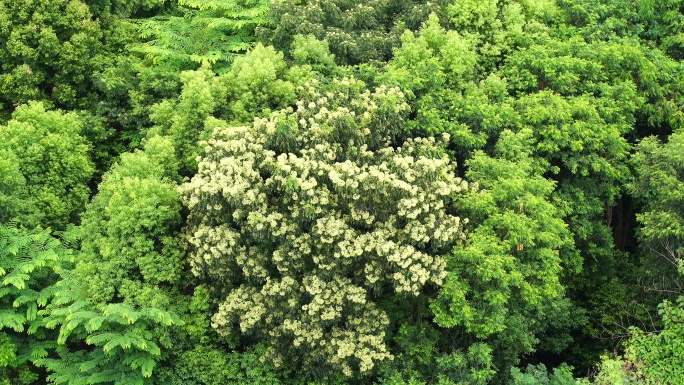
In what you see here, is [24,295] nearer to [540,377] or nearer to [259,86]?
[259,86]

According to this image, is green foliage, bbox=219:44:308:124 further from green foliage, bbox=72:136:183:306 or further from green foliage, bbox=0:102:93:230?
green foliage, bbox=0:102:93:230

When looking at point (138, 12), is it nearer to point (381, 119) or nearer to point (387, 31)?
point (387, 31)

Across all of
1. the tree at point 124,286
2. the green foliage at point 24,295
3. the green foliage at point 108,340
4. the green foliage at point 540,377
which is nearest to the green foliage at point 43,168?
the green foliage at point 24,295

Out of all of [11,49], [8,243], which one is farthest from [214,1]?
[8,243]

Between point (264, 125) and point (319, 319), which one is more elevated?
point (264, 125)

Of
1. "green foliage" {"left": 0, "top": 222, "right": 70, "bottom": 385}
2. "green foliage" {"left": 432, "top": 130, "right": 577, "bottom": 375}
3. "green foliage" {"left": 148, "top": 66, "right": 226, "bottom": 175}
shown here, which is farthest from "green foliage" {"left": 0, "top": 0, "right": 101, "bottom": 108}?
"green foliage" {"left": 432, "top": 130, "right": 577, "bottom": 375}

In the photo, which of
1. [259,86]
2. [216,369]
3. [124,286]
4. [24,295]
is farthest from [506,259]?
[24,295]
